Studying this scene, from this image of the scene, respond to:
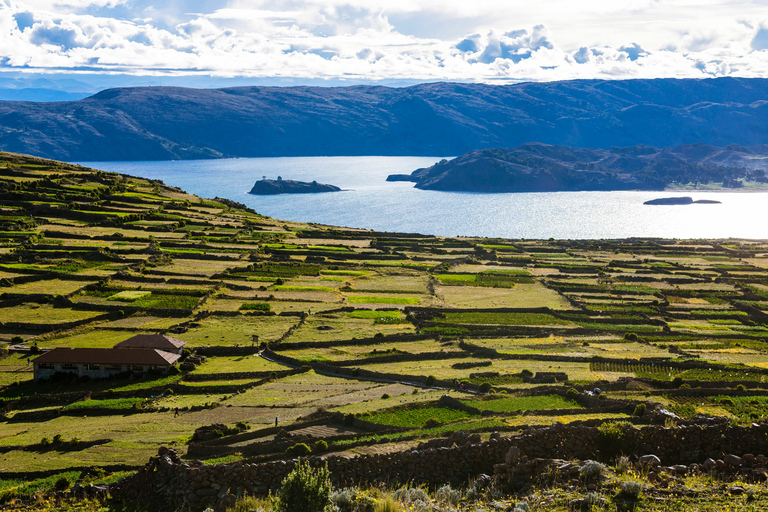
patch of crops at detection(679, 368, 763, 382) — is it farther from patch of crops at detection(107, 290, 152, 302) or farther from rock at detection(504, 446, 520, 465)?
patch of crops at detection(107, 290, 152, 302)

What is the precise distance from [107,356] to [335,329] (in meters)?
24.6

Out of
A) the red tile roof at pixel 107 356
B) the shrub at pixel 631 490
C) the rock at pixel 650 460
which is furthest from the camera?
the red tile roof at pixel 107 356

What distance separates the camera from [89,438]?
1490 inches

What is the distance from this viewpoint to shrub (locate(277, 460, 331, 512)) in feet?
56.9

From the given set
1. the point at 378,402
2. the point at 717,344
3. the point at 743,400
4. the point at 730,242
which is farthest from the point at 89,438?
the point at 730,242

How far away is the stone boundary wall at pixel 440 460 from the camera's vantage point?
2036 centimetres

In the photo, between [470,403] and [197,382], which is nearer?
[470,403]

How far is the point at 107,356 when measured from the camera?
52.4 meters

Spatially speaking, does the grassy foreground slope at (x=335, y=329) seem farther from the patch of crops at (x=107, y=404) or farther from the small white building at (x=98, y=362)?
the small white building at (x=98, y=362)

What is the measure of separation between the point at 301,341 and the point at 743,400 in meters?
39.7

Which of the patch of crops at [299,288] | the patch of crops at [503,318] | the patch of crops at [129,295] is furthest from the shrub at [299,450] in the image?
the patch of crops at [299,288]

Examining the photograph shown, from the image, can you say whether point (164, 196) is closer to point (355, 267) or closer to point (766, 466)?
point (355, 267)

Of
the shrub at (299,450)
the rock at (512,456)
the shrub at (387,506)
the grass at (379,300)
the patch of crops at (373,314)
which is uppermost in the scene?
the shrub at (387,506)

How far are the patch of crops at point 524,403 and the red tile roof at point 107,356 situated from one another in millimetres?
28027
